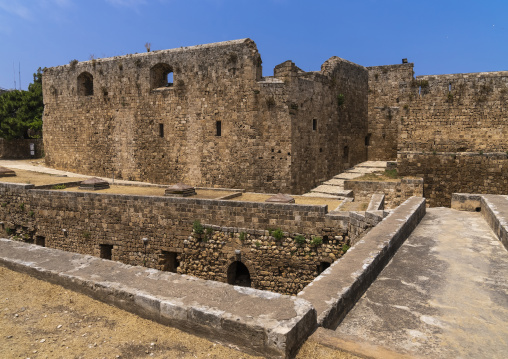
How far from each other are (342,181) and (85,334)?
1598 cm

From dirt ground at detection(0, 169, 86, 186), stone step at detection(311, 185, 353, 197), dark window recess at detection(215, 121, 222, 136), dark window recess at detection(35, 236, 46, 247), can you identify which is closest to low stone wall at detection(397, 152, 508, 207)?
stone step at detection(311, 185, 353, 197)

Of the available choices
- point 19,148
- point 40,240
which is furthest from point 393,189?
point 19,148

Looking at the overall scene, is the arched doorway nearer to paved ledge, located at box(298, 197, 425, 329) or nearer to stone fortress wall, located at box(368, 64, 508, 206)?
paved ledge, located at box(298, 197, 425, 329)

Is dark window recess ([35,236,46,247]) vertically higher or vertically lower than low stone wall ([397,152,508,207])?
lower

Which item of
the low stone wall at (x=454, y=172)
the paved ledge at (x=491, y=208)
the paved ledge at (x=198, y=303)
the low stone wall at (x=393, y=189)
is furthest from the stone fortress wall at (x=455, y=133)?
the paved ledge at (x=198, y=303)

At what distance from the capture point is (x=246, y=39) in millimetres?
16422

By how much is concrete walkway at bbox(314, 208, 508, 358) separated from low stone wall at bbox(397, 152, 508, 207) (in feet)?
33.4

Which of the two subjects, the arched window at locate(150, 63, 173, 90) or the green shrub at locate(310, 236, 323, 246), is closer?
the green shrub at locate(310, 236, 323, 246)

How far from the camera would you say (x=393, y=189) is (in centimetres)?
1566

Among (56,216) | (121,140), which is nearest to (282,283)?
(56,216)

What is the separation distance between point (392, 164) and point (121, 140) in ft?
48.9

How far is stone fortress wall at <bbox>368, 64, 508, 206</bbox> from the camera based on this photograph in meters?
15.3

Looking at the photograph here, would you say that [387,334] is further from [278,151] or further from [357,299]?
[278,151]

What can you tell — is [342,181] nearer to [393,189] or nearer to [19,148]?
[393,189]
